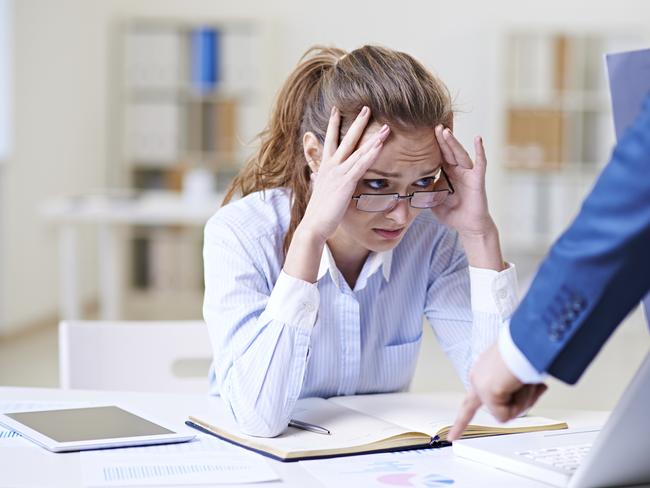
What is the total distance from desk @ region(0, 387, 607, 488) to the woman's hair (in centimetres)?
31

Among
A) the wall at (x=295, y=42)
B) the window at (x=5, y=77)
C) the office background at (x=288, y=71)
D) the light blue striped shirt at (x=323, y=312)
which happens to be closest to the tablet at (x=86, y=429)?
the light blue striped shirt at (x=323, y=312)

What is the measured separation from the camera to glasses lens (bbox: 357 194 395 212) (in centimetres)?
146

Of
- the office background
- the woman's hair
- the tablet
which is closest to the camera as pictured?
the tablet

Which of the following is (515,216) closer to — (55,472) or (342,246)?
(342,246)

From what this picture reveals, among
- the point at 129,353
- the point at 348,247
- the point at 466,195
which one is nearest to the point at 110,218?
the point at 129,353

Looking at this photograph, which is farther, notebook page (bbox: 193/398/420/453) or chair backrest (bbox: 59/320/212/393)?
chair backrest (bbox: 59/320/212/393)

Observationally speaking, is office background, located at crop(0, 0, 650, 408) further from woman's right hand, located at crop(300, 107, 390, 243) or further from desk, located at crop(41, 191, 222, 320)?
woman's right hand, located at crop(300, 107, 390, 243)

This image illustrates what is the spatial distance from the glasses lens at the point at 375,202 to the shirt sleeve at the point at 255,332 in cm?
15

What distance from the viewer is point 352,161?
1.43m

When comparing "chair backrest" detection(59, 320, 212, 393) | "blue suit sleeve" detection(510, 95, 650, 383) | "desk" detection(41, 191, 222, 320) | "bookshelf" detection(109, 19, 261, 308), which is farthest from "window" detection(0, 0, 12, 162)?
"blue suit sleeve" detection(510, 95, 650, 383)

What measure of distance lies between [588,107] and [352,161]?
521 cm

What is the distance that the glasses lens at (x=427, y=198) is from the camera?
1.48 meters

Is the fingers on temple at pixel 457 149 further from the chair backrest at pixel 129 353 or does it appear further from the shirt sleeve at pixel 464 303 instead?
the chair backrest at pixel 129 353

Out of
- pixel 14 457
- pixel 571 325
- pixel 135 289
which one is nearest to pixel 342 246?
pixel 14 457
